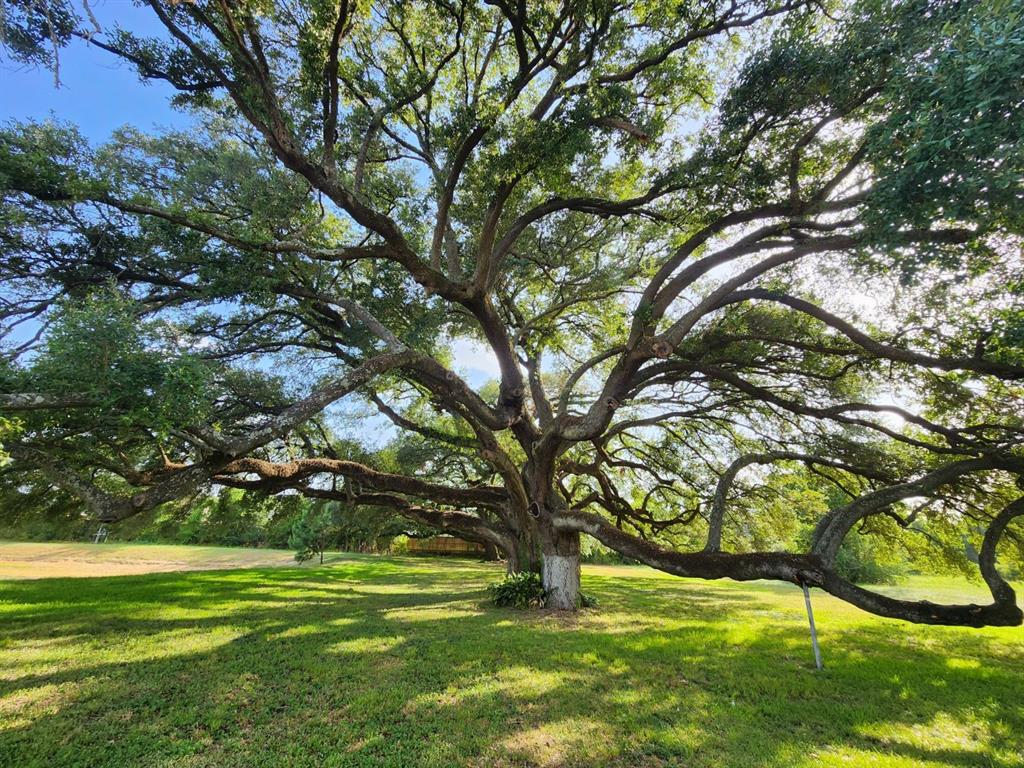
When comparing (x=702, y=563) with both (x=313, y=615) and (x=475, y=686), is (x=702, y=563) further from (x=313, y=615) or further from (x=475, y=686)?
(x=313, y=615)

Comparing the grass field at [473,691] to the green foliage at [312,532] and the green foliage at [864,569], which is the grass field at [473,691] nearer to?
the green foliage at [312,532]

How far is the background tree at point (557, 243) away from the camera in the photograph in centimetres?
377


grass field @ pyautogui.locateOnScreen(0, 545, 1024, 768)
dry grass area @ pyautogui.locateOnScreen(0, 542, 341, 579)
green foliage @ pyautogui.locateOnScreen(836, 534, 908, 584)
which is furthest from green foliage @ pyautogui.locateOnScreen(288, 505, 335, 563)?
green foliage @ pyautogui.locateOnScreen(836, 534, 908, 584)

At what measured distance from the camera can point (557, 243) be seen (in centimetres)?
950

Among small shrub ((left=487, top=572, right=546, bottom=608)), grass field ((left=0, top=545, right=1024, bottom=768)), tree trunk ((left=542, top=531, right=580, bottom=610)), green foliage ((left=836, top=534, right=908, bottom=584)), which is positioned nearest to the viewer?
grass field ((left=0, top=545, right=1024, bottom=768))

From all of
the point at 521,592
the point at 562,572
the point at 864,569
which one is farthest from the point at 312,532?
the point at 864,569

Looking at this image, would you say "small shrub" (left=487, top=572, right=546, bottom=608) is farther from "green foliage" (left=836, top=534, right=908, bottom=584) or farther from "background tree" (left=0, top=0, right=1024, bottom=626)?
"green foliage" (left=836, top=534, right=908, bottom=584)

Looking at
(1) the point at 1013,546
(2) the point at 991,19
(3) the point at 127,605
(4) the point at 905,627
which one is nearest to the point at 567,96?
(2) the point at 991,19

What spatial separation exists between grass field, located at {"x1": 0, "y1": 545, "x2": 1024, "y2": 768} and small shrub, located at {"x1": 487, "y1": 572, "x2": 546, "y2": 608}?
3.04 feet

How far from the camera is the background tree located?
3773 mm

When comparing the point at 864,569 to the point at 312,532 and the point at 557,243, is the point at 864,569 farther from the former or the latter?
the point at 312,532

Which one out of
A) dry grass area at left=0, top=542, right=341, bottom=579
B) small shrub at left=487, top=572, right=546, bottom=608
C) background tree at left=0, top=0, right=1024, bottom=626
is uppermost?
background tree at left=0, top=0, right=1024, bottom=626

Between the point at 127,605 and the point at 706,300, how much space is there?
11.4m

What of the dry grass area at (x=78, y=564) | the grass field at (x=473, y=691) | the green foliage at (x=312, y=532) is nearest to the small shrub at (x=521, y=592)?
the grass field at (x=473, y=691)
